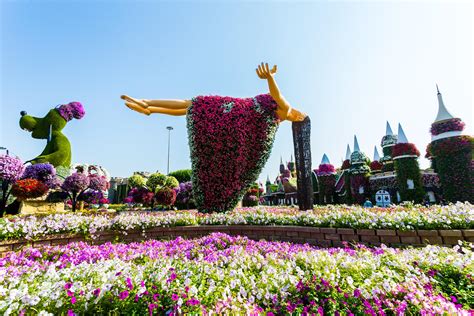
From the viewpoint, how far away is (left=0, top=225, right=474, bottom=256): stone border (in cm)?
383

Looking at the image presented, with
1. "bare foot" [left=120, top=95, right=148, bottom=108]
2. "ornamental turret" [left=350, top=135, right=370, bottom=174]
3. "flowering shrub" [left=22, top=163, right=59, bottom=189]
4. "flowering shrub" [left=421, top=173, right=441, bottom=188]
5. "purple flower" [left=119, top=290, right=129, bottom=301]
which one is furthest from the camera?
"ornamental turret" [left=350, top=135, right=370, bottom=174]

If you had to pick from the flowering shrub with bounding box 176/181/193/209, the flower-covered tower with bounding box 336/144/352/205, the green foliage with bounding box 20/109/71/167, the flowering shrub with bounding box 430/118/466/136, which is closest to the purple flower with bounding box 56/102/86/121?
the green foliage with bounding box 20/109/71/167

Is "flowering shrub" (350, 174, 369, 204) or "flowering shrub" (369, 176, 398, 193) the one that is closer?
"flowering shrub" (369, 176, 398, 193)

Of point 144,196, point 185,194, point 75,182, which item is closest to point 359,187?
point 185,194

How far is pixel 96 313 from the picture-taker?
1.65 meters

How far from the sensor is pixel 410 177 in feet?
46.3

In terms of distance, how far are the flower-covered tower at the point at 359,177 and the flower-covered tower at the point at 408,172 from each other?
359 cm

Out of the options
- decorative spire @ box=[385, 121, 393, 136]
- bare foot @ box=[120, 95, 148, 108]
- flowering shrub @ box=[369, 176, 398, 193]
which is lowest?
flowering shrub @ box=[369, 176, 398, 193]

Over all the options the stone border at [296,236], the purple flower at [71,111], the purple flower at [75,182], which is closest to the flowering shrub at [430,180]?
the stone border at [296,236]

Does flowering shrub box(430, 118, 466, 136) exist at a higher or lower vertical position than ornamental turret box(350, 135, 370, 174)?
higher

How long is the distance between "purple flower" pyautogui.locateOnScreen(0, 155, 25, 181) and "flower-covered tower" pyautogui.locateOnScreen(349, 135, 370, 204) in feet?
66.9

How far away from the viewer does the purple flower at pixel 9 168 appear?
8195mm

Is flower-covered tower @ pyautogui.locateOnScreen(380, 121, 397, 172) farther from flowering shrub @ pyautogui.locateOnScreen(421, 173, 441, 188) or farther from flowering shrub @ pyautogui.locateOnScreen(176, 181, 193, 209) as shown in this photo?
flowering shrub @ pyautogui.locateOnScreen(176, 181, 193, 209)

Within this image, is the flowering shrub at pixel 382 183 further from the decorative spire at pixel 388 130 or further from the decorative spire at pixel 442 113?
the decorative spire at pixel 442 113
